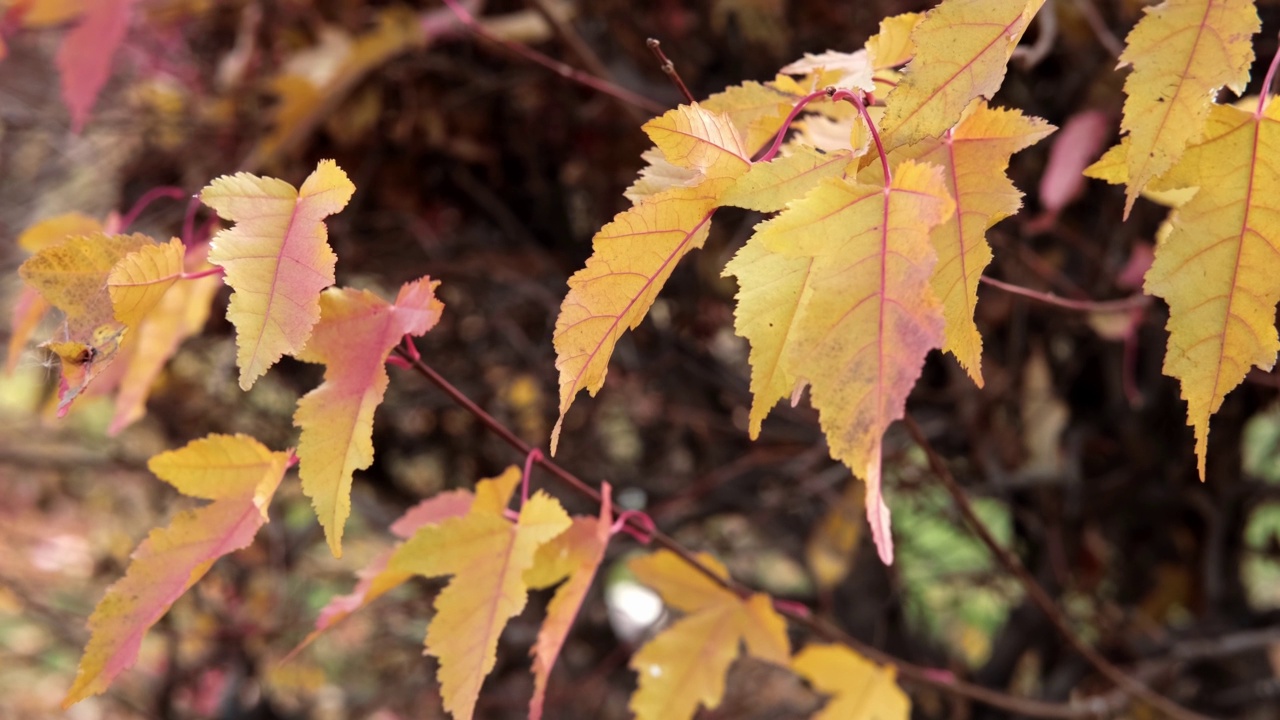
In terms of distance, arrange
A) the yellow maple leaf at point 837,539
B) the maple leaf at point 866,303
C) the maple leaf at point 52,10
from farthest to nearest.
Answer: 1. the yellow maple leaf at point 837,539
2. the maple leaf at point 52,10
3. the maple leaf at point 866,303

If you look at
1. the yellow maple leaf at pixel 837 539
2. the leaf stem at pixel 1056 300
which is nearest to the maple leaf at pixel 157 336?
the leaf stem at pixel 1056 300

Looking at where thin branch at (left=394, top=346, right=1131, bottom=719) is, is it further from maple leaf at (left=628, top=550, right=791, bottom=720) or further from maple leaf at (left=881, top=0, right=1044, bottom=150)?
maple leaf at (left=881, top=0, right=1044, bottom=150)

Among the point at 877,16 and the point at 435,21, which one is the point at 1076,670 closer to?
the point at 877,16

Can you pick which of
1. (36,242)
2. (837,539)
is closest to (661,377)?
(837,539)

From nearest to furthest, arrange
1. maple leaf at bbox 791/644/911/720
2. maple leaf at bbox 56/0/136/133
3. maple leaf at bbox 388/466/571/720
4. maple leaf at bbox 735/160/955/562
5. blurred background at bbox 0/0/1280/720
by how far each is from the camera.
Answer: maple leaf at bbox 735/160/955/562
maple leaf at bbox 388/466/571/720
maple leaf at bbox 791/644/911/720
maple leaf at bbox 56/0/136/133
blurred background at bbox 0/0/1280/720

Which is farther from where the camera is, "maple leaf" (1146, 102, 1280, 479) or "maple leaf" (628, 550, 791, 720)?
"maple leaf" (628, 550, 791, 720)

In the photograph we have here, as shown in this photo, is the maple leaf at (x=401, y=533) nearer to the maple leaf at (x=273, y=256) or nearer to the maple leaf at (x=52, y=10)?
the maple leaf at (x=273, y=256)

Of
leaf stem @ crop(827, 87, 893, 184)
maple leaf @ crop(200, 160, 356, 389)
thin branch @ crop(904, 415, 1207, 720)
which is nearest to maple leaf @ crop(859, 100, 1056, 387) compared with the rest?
leaf stem @ crop(827, 87, 893, 184)
